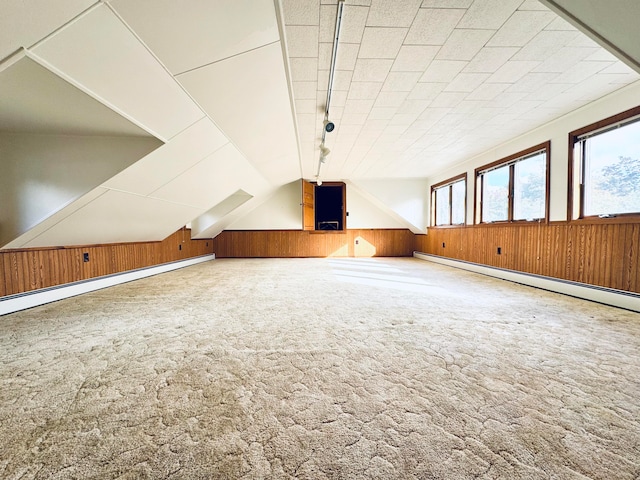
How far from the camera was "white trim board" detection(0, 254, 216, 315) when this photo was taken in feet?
9.93

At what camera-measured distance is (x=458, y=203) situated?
6.62 m

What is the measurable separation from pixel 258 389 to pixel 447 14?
2.75 metres

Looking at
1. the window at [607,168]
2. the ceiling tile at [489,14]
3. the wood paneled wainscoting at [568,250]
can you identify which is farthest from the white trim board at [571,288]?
the ceiling tile at [489,14]

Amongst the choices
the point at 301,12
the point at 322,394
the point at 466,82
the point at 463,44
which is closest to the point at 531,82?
the point at 466,82

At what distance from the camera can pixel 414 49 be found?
235 centimetres

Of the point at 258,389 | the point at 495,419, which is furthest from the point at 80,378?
the point at 495,419

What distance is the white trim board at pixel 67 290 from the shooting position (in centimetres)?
303

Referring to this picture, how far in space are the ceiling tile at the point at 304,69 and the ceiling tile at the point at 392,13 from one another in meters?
0.64

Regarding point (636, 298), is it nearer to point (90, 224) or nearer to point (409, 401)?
point (409, 401)

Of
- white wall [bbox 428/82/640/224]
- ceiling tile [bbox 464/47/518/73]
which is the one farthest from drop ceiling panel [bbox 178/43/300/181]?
white wall [bbox 428/82/640/224]

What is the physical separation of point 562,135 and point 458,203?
2.92 meters

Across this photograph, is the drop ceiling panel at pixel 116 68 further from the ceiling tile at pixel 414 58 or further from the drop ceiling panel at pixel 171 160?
the ceiling tile at pixel 414 58

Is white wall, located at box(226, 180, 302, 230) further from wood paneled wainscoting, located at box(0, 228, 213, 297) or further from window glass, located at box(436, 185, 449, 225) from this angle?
window glass, located at box(436, 185, 449, 225)

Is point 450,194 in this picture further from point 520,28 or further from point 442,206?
point 520,28
